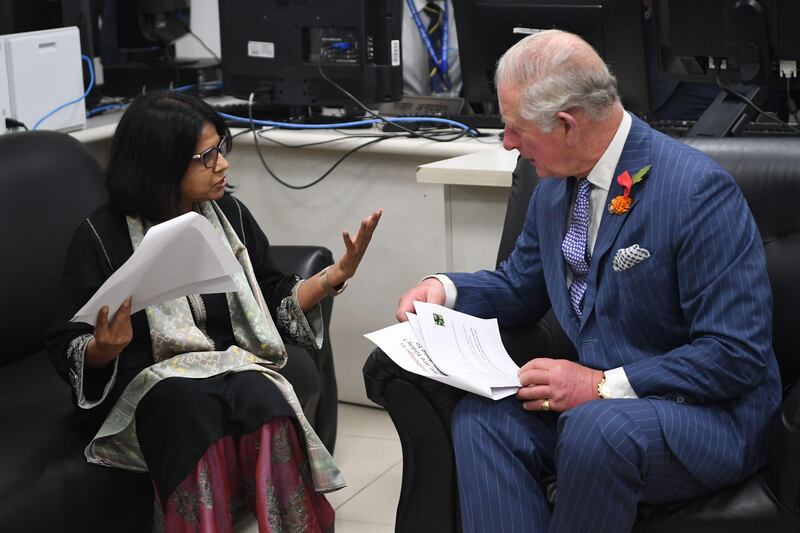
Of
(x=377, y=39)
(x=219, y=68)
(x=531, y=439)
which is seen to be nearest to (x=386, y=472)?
(x=531, y=439)

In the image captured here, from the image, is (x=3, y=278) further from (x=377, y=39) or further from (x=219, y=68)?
(x=219, y=68)

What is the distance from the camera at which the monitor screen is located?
96.6 inches

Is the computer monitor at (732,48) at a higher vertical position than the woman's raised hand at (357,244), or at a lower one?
higher

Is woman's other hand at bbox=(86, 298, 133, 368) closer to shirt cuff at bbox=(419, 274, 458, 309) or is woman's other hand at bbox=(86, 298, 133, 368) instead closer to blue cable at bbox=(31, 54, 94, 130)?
shirt cuff at bbox=(419, 274, 458, 309)

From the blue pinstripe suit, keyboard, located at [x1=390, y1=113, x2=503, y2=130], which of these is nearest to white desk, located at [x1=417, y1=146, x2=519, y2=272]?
keyboard, located at [x1=390, y1=113, x2=503, y2=130]

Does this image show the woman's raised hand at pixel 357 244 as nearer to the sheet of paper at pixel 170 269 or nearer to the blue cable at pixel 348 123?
the sheet of paper at pixel 170 269

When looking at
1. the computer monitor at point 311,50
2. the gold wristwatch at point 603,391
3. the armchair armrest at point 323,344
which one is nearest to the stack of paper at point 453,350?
the gold wristwatch at point 603,391

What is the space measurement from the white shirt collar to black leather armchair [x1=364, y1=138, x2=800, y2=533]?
1.16ft

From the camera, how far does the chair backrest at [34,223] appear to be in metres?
2.50

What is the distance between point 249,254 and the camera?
2.42m

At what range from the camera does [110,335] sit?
1.98m

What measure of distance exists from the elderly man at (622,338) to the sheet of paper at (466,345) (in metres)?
0.05

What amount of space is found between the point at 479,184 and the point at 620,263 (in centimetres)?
86

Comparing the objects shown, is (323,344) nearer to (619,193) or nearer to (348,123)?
(348,123)
